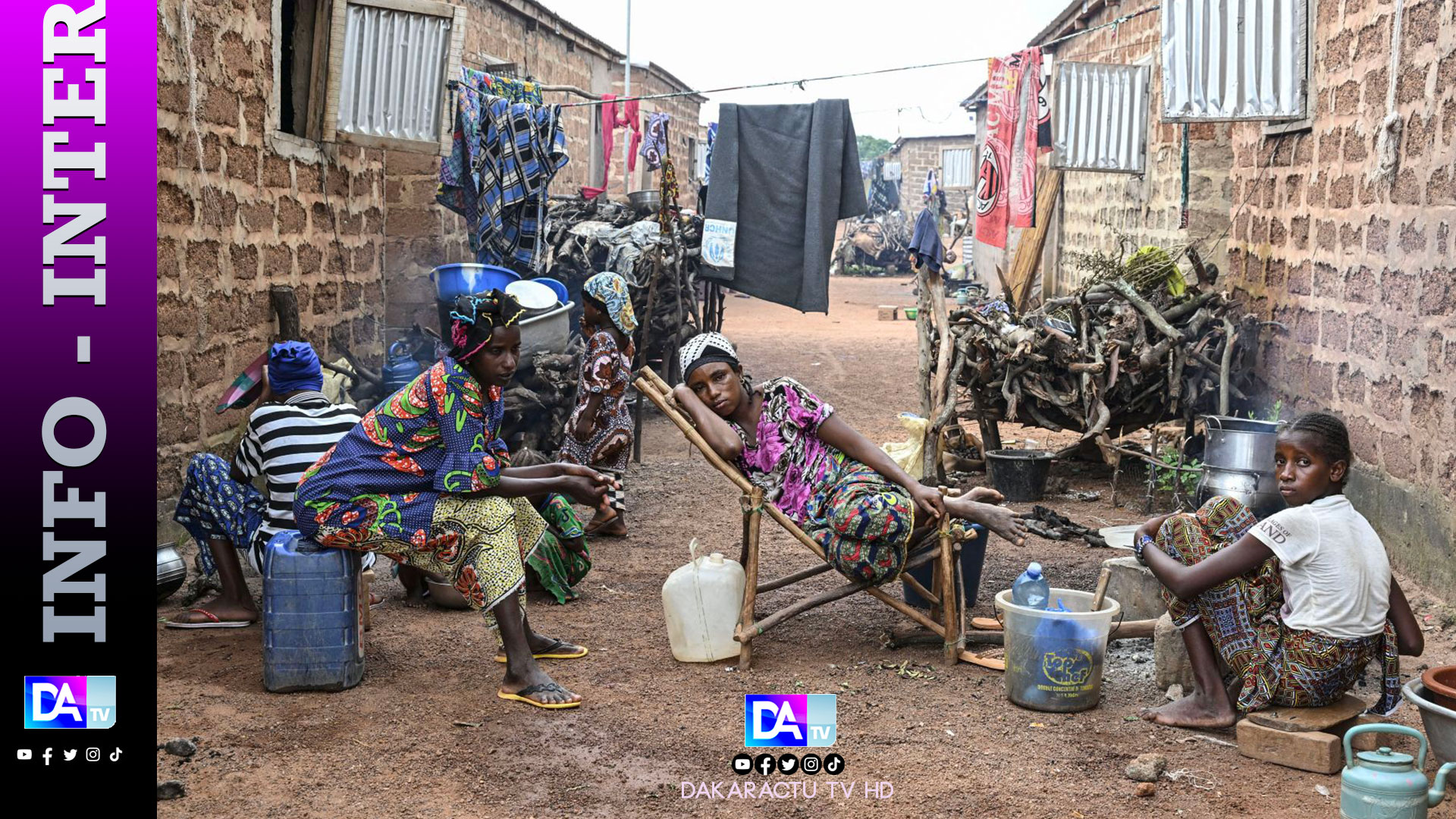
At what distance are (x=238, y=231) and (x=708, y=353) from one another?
3.46 metres

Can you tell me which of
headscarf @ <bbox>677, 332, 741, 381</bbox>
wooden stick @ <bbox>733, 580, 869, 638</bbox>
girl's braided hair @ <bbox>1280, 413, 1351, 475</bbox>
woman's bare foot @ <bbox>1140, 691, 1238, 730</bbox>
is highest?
headscarf @ <bbox>677, 332, 741, 381</bbox>

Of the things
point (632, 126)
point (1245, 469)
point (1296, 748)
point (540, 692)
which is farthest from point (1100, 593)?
point (632, 126)

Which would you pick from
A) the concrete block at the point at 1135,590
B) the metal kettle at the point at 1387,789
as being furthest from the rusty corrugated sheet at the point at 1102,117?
the metal kettle at the point at 1387,789

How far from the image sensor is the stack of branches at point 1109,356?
7.84 m

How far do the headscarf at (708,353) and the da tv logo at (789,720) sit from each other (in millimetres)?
1255

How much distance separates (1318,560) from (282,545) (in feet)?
11.0

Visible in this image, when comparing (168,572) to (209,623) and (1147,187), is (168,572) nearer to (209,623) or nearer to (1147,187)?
(209,623)

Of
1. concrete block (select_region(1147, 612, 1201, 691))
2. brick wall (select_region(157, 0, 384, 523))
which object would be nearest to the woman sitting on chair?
concrete block (select_region(1147, 612, 1201, 691))

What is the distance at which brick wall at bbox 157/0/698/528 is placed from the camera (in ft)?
20.2

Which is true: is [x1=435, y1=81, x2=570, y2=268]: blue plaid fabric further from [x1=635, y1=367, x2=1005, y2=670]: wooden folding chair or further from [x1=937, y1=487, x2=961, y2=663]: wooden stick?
[x1=937, y1=487, x2=961, y2=663]: wooden stick

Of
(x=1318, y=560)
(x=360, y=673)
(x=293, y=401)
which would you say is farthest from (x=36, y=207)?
(x=1318, y=560)

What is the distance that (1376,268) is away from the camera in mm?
6438

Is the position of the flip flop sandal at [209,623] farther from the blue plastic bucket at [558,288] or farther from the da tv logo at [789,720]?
the blue plastic bucket at [558,288]

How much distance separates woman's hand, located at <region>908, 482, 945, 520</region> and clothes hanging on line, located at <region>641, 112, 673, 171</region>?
41.1ft
